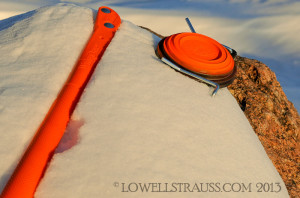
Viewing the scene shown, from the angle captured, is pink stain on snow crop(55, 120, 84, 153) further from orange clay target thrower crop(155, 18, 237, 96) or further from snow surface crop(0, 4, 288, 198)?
A: orange clay target thrower crop(155, 18, 237, 96)

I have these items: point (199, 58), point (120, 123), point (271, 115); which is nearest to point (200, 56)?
point (199, 58)

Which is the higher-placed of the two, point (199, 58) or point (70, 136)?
point (199, 58)

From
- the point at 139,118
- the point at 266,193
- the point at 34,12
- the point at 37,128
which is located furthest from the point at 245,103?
the point at 34,12

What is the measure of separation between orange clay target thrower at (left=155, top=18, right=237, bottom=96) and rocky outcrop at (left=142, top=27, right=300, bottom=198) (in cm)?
93

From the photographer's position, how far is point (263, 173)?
207 cm

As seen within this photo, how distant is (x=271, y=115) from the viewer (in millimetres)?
3523

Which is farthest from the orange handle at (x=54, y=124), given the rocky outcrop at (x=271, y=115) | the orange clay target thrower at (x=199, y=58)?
the rocky outcrop at (x=271, y=115)

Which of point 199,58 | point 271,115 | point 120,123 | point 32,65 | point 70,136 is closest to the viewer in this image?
point 70,136

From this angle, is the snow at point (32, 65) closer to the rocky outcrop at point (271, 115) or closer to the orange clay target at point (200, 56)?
the orange clay target at point (200, 56)

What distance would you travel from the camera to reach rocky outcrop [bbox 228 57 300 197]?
126 inches

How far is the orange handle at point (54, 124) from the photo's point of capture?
154cm

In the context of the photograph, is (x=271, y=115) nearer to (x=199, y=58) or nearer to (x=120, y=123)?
(x=199, y=58)

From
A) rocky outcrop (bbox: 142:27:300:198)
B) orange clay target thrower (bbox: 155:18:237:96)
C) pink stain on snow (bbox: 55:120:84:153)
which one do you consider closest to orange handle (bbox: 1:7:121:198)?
pink stain on snow (bbox: 55:120:84:153)

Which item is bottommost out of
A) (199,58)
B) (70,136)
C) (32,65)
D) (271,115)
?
(70,136)
